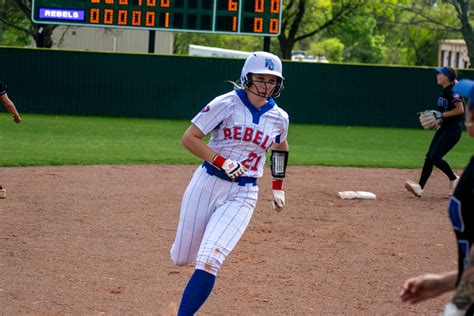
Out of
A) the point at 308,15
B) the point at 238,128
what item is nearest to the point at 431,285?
the point at 238,128

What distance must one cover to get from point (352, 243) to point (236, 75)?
17337mm

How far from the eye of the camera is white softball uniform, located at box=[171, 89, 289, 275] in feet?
20.7

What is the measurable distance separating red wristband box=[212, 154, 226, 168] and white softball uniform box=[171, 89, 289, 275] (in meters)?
0.16

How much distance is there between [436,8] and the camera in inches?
2045

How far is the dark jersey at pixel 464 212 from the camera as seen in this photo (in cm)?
358

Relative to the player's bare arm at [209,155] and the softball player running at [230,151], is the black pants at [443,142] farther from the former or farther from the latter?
the player's bare arm at [209,155]

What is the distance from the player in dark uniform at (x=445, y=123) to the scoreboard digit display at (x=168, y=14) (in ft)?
38.0

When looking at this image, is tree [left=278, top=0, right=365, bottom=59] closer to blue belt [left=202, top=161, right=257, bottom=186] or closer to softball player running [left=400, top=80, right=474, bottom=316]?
blue belt [left=202, top=161, right=257, bottom=186]

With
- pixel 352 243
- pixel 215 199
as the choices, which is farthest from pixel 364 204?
pixel 215 199

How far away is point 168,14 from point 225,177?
17944 mm

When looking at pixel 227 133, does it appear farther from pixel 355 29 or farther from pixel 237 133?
pixel 355 29

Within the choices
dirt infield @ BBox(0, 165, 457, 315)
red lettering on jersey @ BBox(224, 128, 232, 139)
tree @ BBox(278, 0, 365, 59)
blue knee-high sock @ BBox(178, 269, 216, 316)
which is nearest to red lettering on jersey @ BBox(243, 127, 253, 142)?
red lettering on jersey @ BBox(224, 128, 232, 139)

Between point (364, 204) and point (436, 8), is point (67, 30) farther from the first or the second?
point (364, 204)

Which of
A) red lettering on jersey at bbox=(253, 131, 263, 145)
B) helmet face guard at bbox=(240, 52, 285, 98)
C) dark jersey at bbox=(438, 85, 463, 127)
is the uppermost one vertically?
helmet face guard at bbox=(240, 52, 285, 98)
